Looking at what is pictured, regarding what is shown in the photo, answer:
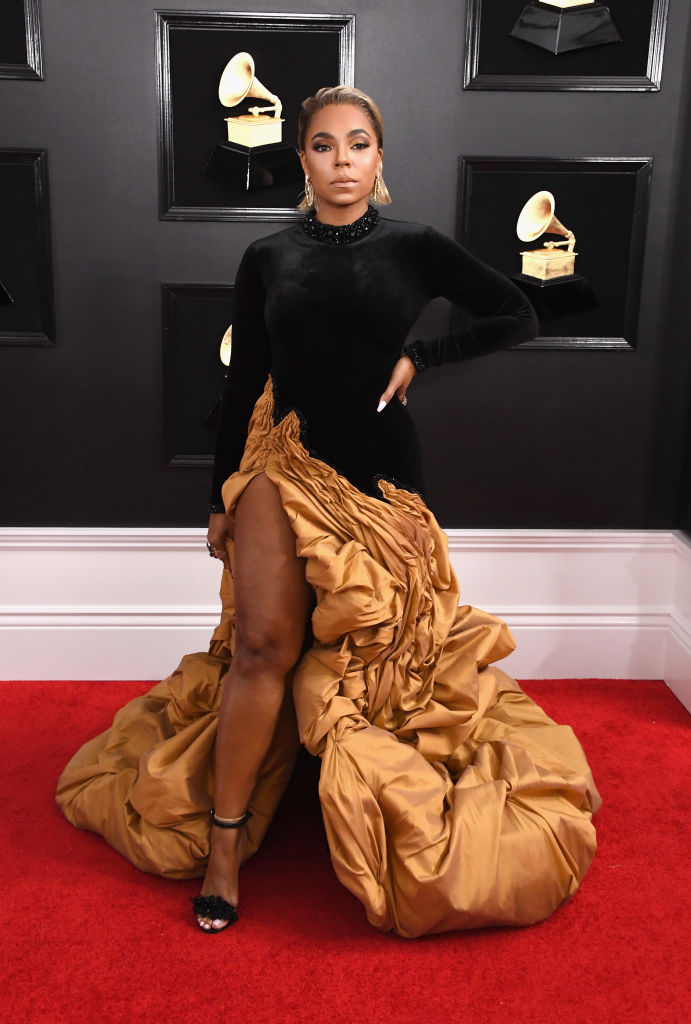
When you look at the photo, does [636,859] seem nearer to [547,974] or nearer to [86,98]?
[547,974]

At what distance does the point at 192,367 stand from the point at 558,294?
122 centimetres

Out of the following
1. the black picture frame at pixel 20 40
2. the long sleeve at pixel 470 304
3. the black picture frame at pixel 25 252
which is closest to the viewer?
the long sleeve at pixel 470 304

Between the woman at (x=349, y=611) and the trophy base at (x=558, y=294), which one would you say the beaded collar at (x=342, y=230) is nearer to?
the woman at (x=349, y=611)

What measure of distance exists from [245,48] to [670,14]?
132cm

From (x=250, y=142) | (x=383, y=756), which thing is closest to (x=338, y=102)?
(x=250, y=142)

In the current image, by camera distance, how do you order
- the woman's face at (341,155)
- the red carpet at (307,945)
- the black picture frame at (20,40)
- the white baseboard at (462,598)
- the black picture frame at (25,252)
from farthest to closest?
1. the white baseboard at (462,598)
2. the black picture frame at (25,252)
3. the black picture frame at (20,40)
4. the woman's face at (341,155)
5. the red carpet at (307,945)

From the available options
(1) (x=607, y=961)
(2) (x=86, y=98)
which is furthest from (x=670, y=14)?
(1) (x=607, y=961)

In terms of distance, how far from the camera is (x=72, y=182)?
10.7ft

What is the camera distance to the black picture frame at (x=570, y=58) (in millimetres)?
3199

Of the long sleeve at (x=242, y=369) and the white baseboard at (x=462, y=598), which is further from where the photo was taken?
the white baseboard at (x=462, y=598)

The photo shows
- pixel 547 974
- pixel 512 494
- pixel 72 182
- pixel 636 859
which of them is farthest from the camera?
pixel 512 494

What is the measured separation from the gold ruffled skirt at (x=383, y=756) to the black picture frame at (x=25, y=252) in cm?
115

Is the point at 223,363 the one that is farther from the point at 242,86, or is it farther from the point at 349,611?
the point at 349,611

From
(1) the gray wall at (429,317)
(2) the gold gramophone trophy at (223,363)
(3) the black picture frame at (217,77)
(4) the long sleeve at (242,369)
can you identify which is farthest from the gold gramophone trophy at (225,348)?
(4) the long sleeve at (242,369)
